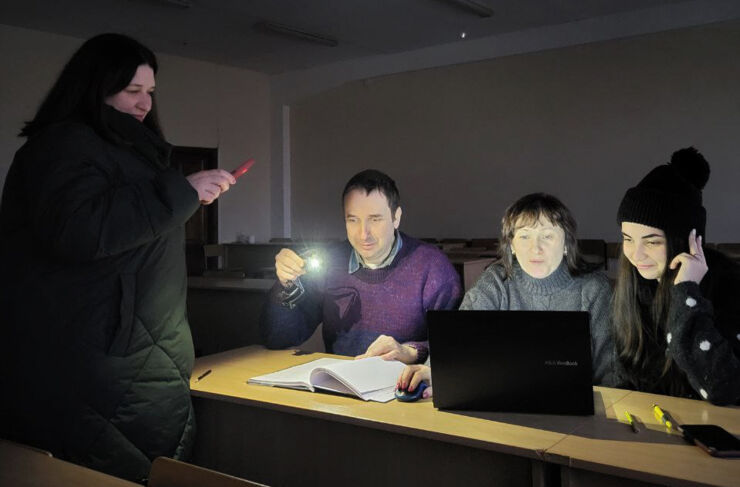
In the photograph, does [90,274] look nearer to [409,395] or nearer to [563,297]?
[409,395]

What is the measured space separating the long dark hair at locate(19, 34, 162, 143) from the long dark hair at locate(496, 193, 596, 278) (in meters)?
1.18

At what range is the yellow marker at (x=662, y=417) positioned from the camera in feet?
4.89

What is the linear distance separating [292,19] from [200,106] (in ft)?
7.77

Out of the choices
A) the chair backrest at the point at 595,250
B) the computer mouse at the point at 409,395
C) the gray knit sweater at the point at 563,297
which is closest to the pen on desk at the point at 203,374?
the computer mouse at the point at 409,395

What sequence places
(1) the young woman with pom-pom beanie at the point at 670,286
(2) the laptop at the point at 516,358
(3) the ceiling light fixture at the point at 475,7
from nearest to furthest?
(2) the laptop at the point at 516,358
(1) the young woman with pom-pom beanie at the point at 670,286
(3) the ceiling light fixture at the point at 475,7

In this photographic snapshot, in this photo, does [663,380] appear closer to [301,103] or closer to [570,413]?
[570,413]

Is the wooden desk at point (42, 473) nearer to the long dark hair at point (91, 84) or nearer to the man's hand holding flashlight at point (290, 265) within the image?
the long dark hair at point (91, 84)

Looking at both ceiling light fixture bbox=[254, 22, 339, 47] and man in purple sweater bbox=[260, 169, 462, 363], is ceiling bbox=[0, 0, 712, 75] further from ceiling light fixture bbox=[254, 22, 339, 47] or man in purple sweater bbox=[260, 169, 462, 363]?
man in purple sweater bbox=[260, 169, 462, 363]

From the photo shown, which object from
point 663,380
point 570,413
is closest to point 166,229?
point 570,413

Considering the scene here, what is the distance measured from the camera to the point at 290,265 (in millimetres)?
2260

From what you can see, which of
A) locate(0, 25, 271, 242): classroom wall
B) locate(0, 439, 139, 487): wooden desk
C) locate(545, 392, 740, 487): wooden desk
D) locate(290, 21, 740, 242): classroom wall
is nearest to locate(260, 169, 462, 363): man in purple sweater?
locate(545, 392, 740, 487): wooden desk

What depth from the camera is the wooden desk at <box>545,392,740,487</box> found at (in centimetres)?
124

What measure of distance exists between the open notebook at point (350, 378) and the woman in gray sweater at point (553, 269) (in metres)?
0.49

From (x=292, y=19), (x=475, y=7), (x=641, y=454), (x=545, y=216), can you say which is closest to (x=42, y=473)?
(x=641, y=454)
